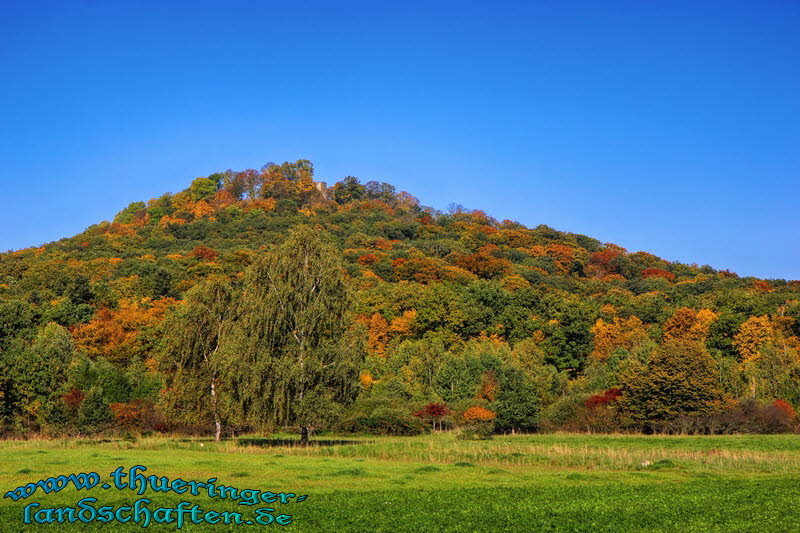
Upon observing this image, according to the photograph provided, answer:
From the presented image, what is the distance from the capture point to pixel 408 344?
80.6m

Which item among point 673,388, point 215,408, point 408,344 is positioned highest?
point 408,344

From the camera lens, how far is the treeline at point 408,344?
48656 millimetres

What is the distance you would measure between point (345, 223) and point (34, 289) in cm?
9084

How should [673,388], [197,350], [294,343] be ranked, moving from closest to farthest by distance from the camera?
[294,343], [197,350], [673,388]

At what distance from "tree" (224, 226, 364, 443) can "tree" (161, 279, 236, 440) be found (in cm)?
738

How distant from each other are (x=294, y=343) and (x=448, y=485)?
18.7 m

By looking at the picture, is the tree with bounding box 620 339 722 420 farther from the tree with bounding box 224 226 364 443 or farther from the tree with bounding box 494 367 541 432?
the tree with bounding box 224 226 364 443

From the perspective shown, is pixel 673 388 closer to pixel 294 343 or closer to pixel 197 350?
pixel 294 343

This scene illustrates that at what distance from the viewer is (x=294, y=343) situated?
41.8 meters

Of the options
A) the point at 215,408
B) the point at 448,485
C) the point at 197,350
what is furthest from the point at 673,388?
the point at 448,485

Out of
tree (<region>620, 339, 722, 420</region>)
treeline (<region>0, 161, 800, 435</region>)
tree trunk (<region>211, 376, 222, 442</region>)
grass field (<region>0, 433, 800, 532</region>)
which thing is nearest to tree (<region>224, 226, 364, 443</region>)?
treeline (<region>0, 161, 800, 435</region>)

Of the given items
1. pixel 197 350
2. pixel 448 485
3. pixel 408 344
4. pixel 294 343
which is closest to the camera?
pixel 448 485

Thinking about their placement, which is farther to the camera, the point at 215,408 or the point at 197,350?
the point at 197,350

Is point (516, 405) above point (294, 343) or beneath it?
beneath
